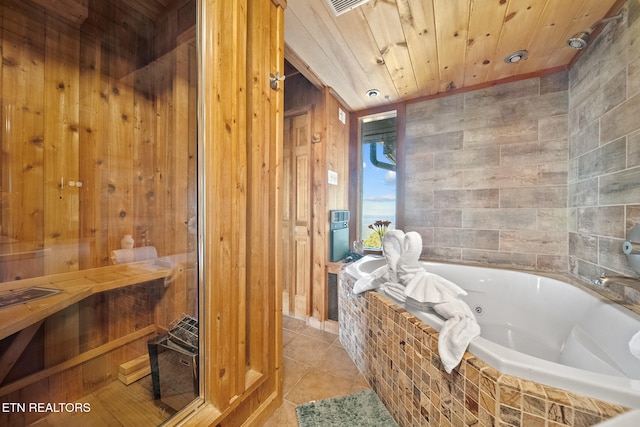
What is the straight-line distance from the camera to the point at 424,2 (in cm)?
135

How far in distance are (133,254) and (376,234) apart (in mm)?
2131

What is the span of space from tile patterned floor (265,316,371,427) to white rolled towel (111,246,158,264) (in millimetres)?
1202

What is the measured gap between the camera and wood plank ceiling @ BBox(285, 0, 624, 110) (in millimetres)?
1388

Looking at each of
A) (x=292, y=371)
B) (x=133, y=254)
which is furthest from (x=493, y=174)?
(x=133, y=254)

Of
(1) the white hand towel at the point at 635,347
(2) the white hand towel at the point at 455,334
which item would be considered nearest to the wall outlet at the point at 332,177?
(2) the white hand towel at the point at 455,334

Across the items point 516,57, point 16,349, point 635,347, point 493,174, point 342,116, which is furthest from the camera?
point 342,116

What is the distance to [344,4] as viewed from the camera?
1341 millimetres

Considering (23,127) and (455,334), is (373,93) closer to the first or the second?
(455,334)

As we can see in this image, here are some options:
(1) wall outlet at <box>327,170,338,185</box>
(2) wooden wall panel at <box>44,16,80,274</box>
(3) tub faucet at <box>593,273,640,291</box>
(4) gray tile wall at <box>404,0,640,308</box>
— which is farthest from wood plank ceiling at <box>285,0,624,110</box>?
(3) tub faucet at <box>593,273,640,291</box>

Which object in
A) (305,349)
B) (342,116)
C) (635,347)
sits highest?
(342,116)

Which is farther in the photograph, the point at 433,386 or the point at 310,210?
the point at 310,210

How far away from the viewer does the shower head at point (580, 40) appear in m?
1.53

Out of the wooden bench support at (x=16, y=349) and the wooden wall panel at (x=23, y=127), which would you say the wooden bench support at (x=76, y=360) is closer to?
the wooden bench support at (x=16, y=349)

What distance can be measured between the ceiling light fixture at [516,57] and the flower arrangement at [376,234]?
1.65m
